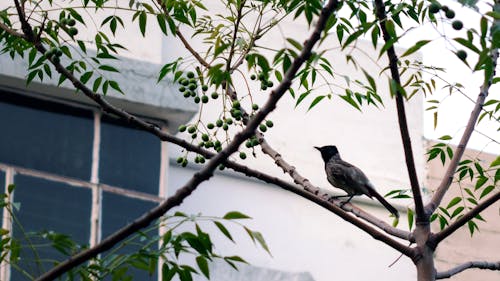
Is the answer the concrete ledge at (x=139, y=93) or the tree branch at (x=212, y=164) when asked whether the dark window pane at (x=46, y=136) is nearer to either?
the concrete ledge at (x=139, y=93)

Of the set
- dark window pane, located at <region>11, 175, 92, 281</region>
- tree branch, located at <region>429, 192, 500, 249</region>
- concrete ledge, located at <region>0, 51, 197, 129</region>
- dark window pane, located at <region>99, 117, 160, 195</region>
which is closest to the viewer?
tree branch, located at <region>429, 192, 500, 249</region>

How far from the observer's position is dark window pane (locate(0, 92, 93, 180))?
362 inches

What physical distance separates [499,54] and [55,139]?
192 inches

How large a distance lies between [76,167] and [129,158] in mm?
452

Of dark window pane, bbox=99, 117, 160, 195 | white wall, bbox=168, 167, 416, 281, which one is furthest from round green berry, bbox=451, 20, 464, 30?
white wall, bbox=168, 167, 416, 281

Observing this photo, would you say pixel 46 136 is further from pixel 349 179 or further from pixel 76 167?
pixel 349 179

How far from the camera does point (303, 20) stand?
1116 cm

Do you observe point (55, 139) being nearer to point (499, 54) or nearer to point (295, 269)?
point (295, 269)

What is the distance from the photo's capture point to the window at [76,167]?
9.00 metres

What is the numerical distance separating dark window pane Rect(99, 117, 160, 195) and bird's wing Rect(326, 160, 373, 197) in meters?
3.06

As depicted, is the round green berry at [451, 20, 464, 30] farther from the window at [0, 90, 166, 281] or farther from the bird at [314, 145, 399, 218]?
the window at [0, 90, 166, 281]

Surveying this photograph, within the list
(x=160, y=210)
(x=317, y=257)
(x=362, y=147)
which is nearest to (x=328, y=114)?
(x=362, y=147)

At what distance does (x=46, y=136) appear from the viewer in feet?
30.7

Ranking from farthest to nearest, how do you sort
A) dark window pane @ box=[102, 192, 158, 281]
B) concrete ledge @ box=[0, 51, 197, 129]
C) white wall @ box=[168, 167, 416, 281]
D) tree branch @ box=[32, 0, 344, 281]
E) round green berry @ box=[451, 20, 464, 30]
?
1. white wall @ box=[168, 167, 416, 281]
2. concrete ledge @ box=[0, 51, 197, 129]
3. dark window pane @ box=[102, 192, 158, 281]
4. round green berry @ box=[451, 20, 464, 30]
5. tree branch @ box=[32, 0, 344, 281]
